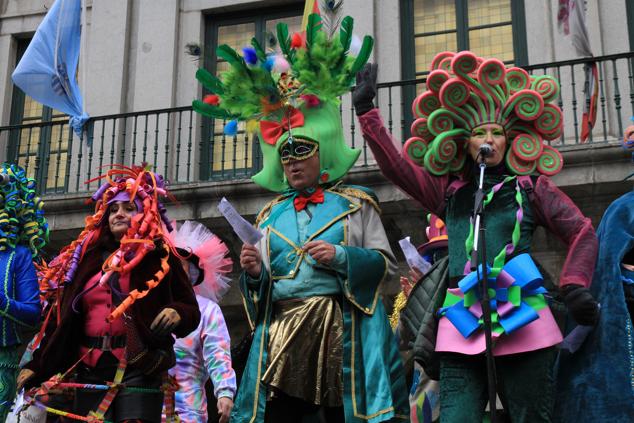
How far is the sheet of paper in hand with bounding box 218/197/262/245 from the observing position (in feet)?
14.8

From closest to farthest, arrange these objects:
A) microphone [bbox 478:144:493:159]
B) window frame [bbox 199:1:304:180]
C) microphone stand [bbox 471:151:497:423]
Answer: microphone stand [bbox 471:151:497:423]
microphone [bbox 478:144:493:159]
window frame [bbox 199:1:304:180]

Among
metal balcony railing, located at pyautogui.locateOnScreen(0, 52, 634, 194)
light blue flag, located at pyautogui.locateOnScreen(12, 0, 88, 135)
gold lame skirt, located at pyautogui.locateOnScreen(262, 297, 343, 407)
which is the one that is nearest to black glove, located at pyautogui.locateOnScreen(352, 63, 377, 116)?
gold lame skirt, located at pyautogui.locateOnScreen(262, 297, 343, 407)

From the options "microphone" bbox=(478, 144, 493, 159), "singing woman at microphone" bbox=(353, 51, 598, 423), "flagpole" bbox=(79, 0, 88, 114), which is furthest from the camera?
"flagpole" bbox=(79, 0, 88, 114)

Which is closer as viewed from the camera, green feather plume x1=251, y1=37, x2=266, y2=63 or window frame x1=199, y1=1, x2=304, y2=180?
green feather plume x1=251, y1=37, x2=266, y2=63

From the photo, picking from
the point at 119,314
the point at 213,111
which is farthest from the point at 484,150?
the point at 119,314

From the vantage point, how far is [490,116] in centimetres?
497

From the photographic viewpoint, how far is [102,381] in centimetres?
479

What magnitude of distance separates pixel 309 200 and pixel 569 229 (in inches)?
54.1

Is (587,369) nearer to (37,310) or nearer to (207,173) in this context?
(37,310)

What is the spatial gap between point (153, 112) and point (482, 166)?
316 inches

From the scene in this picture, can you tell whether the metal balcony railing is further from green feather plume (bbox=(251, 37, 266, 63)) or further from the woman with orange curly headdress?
the woman with orange curly headdress

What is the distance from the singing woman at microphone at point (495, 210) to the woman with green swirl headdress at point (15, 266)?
2.23 meters

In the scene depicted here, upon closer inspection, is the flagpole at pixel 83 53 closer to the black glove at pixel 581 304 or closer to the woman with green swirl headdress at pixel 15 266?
the woman with green swirl headdress at pixel 15 266

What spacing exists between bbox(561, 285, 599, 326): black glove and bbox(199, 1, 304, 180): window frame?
7133mm
